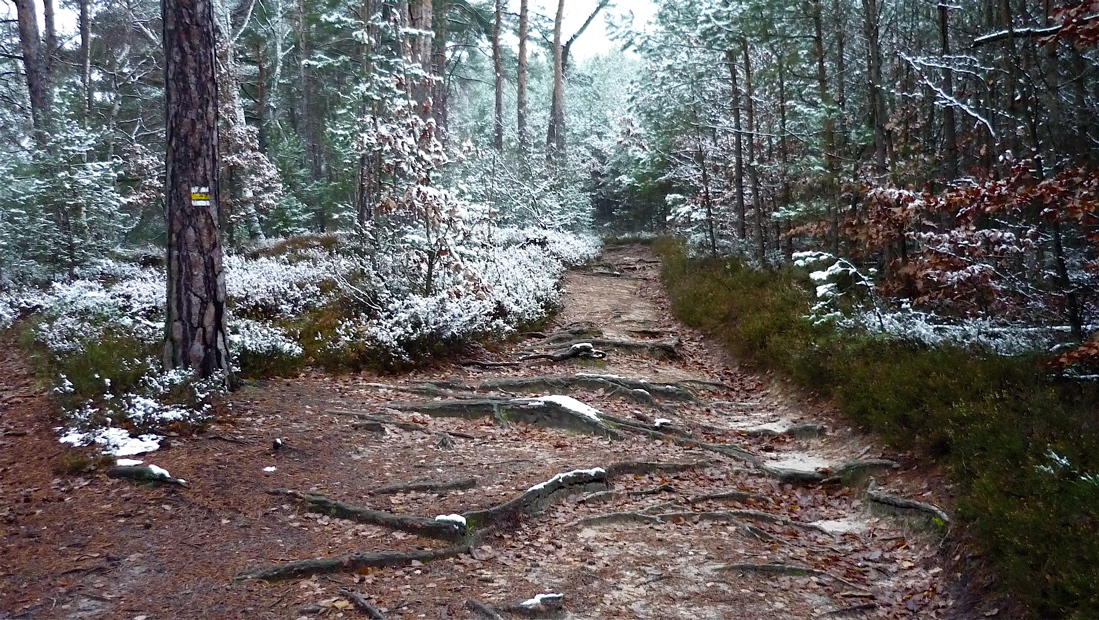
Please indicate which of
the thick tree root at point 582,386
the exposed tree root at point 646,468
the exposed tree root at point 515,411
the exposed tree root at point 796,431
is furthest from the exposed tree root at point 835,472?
the thick tree root at point 582,386

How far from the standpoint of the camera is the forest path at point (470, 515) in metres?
4.12

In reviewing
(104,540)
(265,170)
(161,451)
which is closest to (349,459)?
(161,451)

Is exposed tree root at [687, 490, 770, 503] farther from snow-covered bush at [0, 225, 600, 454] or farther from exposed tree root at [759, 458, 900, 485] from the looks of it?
snow-covered bush at [0, 225, 600, 454]

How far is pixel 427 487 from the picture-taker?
576 cm

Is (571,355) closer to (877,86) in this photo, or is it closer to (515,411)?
(515,411)

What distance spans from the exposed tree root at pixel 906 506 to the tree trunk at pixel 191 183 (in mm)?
6293

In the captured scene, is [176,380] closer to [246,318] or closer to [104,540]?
[104,540]

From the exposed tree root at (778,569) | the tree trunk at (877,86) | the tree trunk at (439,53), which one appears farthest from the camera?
the tree trunk at (439,53)

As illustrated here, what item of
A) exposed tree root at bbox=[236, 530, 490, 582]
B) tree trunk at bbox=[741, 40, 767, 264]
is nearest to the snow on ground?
exposed tree root at bbox=[236, 530, 490, 582]

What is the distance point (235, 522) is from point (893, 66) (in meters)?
12.2

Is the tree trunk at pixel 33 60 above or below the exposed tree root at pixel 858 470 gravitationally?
above

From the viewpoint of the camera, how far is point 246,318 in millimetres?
9773

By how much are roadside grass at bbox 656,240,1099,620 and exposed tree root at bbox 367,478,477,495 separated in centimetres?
369

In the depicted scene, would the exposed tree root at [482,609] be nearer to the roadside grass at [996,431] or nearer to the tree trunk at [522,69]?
the roadside grass at [996,431]
